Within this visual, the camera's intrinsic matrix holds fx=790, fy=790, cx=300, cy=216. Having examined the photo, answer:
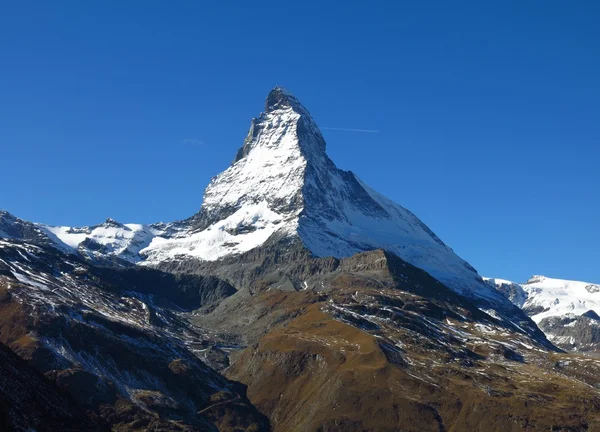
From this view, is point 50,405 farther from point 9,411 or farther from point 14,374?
point 9,411

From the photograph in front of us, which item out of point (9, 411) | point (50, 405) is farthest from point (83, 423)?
point (9, 411)

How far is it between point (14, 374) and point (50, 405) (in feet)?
34.6

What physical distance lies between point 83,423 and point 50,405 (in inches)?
325

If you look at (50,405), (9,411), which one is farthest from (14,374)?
(9,411)

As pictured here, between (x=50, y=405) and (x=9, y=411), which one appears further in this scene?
(x=50, y=405)

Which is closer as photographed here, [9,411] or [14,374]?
[9,411]

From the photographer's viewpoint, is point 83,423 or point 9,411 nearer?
point 9,411

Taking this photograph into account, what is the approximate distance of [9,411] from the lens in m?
146

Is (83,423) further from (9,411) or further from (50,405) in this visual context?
(9,411)

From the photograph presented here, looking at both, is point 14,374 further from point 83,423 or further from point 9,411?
point 9,411

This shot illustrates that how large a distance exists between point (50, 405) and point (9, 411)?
2937 cm

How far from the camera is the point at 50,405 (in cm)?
17425

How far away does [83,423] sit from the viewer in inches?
6880
